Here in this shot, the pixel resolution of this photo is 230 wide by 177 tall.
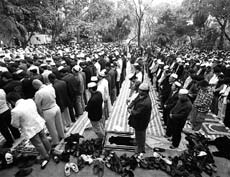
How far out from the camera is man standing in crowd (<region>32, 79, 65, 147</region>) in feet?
13.1

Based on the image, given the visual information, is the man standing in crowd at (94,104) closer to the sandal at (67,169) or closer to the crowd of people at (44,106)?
the crowd of people at (44,106)

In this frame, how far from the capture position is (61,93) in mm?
5000

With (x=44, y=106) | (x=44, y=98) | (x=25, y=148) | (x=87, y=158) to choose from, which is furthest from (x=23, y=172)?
(x=44, y=98)

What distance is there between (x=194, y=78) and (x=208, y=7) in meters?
13.1

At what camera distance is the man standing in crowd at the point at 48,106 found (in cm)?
399

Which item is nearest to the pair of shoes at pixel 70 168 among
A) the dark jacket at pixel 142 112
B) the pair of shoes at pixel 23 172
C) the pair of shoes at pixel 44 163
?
the pair of shoes at pixel 44 163

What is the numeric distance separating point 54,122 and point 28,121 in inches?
37.3

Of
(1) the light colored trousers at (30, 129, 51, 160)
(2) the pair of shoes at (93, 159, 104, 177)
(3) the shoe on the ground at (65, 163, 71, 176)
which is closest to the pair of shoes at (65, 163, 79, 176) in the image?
(3) the shoe on the ground at (65, 163, 71, 176)

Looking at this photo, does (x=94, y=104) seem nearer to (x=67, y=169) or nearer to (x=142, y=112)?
(x=142, y=112)

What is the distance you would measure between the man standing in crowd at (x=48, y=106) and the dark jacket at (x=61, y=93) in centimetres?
62

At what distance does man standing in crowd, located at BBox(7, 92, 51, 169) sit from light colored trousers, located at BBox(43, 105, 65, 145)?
0.47 meters

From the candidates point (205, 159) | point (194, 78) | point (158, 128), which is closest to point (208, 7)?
point (194, 78)

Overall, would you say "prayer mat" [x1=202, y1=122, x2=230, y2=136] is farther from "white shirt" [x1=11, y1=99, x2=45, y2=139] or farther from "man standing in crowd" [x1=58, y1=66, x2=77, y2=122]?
"white shirt" [x1=11, y1=99, x2=45, y2=139]

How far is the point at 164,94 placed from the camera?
20.7 feet
